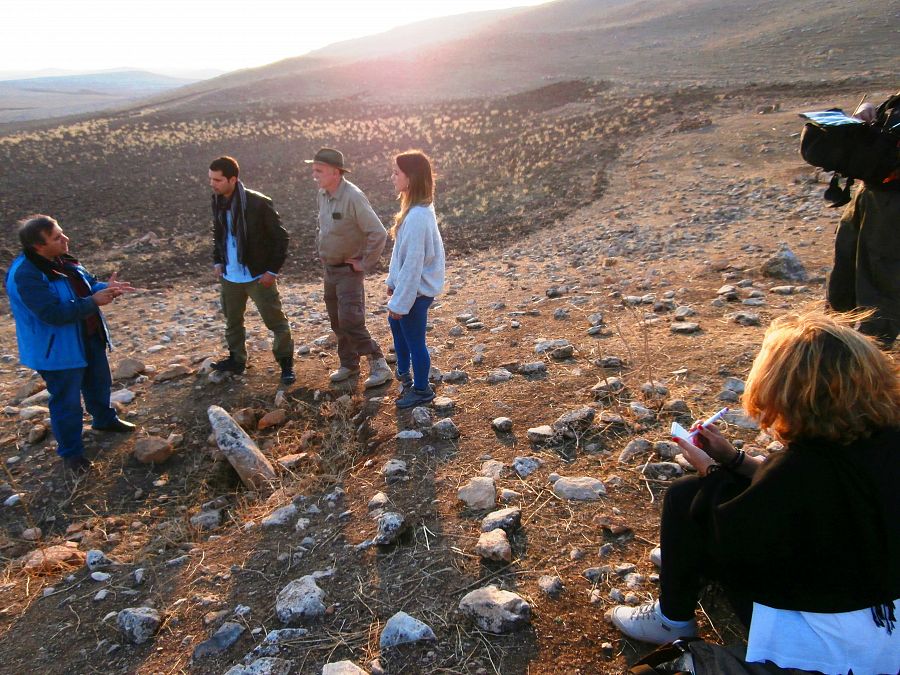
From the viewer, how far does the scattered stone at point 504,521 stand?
290 cm

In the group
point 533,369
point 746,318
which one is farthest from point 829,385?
point 746,318

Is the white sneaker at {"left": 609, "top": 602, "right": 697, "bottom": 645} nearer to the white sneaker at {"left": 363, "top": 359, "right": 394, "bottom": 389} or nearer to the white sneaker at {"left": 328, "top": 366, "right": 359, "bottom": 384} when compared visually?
the white sneaker at {"left": 363, "top": 359, "right": 394, "bottom": 389}

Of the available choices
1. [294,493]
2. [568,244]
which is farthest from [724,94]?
[294,493]

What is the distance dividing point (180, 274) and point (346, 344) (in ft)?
20.4

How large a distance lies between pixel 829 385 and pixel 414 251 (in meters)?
2.68

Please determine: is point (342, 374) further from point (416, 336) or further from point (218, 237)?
point (218, 237)

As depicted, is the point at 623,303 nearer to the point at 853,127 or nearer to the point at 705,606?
the point at 853,127

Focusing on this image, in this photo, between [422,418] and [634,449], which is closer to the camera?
[634,449]

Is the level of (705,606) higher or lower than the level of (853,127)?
lower

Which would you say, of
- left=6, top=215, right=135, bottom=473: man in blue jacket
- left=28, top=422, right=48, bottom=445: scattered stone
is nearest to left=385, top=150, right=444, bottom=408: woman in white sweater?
left=6, top=215, right=135, bottom=473: man in blue jacket

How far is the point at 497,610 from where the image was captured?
2.40 m

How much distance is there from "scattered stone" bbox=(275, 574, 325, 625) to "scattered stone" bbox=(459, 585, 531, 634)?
26.2 inches

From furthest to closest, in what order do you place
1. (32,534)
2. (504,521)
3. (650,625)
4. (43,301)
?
(43,301) < (32,534) < (504,521) < (650,625)

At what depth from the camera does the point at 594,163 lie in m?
14.5
